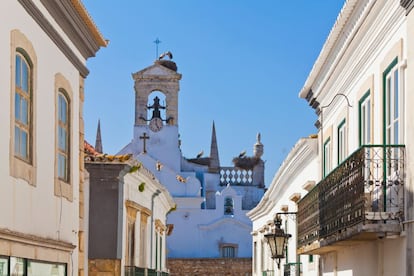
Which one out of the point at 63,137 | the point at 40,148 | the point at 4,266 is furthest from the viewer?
the point at 63,137

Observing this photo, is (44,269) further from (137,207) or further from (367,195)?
(137,207)

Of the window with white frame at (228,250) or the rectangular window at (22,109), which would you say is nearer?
the rectangular window at (22,109)

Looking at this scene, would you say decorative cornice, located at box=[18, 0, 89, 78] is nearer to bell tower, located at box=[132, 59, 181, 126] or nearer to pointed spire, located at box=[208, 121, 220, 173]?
bell tower, located at box=[132, 59, 181, 126]

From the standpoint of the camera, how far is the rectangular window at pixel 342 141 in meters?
14.6

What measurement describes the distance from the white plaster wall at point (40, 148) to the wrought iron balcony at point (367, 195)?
3604 millimetres

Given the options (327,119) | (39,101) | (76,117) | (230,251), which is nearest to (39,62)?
(39,101)

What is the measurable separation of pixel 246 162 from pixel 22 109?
201 ft

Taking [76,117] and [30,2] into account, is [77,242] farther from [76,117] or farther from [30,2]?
[30,2]

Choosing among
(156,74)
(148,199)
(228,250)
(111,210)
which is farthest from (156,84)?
(111,210)

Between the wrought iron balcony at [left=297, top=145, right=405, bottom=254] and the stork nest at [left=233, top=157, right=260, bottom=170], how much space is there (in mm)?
58265

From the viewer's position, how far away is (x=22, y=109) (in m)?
10.7

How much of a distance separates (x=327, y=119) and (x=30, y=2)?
23.9ft

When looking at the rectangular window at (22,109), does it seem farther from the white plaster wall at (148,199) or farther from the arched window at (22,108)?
the white plaster wall at (148,199)

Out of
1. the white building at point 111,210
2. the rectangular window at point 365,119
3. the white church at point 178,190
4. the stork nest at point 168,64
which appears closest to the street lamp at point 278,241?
the white building at point 111,210
